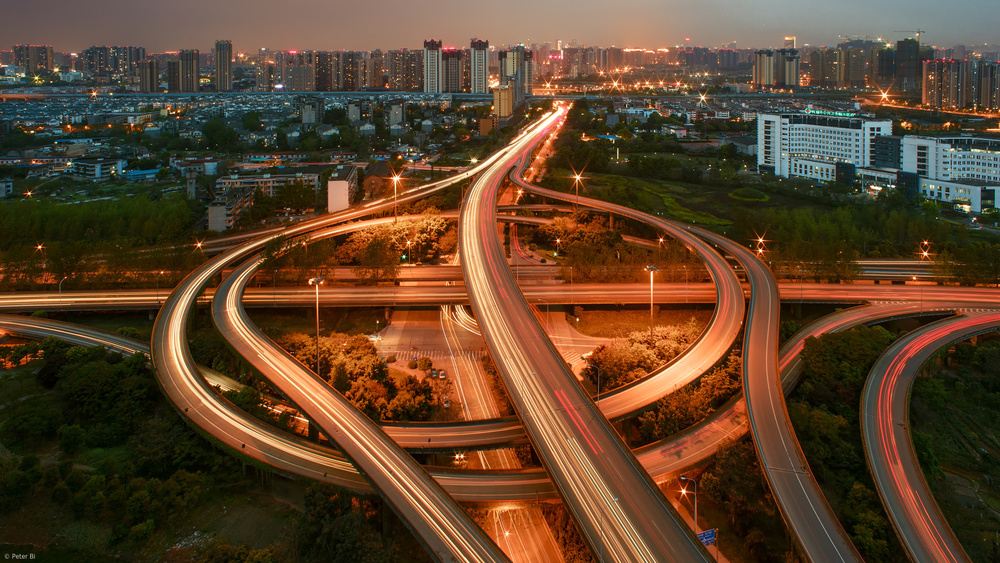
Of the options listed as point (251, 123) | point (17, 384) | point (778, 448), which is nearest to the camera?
point (778, 448)

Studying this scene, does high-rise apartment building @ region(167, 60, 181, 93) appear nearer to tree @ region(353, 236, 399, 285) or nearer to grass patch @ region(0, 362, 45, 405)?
tree @ region(353, 236, 399, 285)

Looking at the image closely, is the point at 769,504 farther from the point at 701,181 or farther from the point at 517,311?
the point at 701,181

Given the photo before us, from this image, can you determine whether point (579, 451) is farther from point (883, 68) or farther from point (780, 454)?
point (883, 68)

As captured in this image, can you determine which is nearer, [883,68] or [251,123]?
[251,123]

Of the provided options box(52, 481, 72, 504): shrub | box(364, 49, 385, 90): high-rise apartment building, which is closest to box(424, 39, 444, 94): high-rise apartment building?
box(364, 49, 385, 90): high-rise apartment building

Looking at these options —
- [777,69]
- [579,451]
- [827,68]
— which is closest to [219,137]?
[579,451]

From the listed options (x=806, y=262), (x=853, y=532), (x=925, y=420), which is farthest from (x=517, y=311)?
(x=806, y=262)
